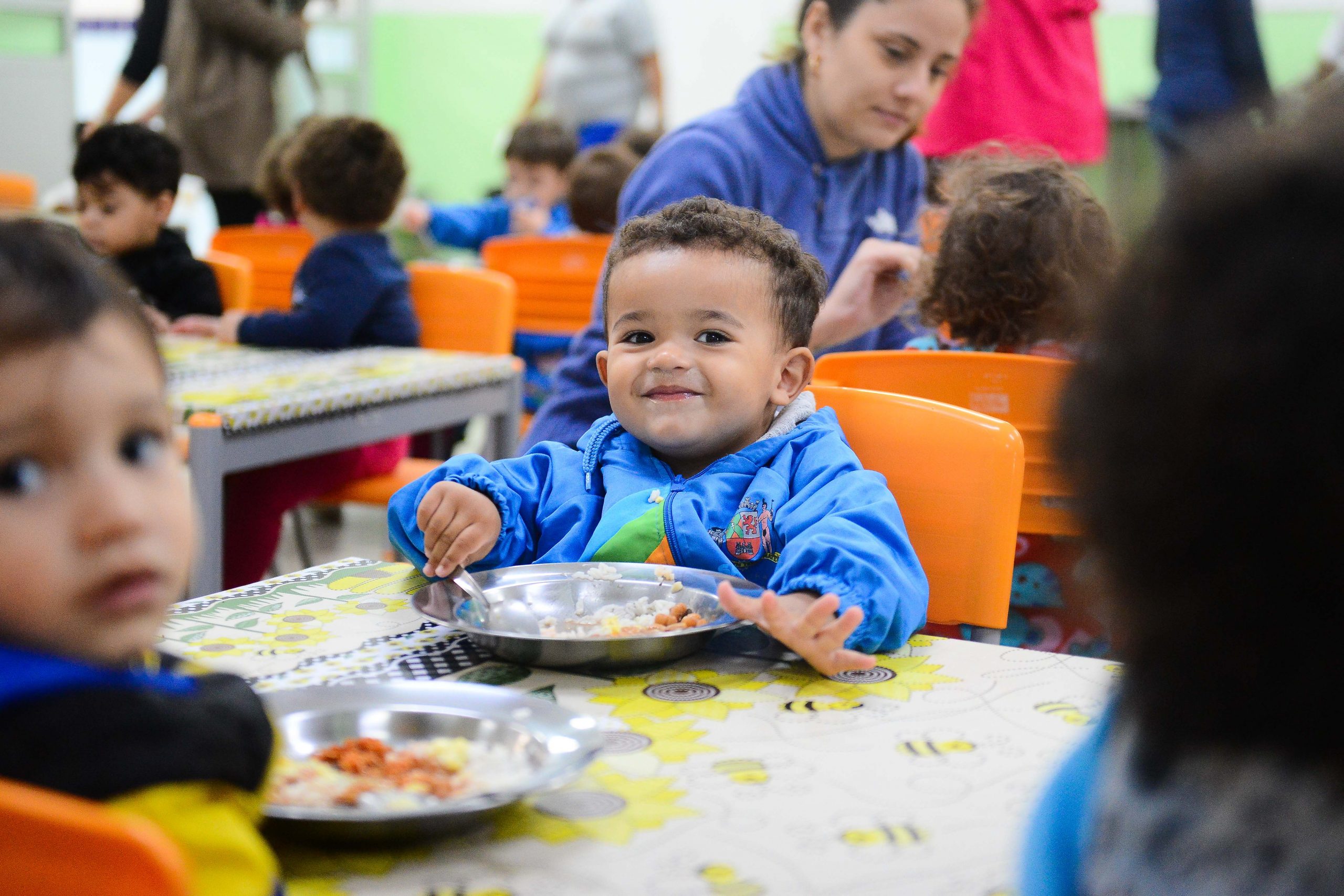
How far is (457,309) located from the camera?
314 cm

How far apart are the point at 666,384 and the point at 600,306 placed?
709 mm

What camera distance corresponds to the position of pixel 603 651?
3.03 ft

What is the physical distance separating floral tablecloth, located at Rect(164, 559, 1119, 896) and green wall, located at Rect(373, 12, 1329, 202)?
7110mm

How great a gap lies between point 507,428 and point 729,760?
6.99ft

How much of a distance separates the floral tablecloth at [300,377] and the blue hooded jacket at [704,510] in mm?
798

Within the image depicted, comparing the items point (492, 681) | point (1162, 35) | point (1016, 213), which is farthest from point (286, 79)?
point (492, 681)

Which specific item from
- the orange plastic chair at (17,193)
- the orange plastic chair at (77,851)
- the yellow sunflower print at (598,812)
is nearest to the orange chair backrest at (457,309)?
the orange plastic chair at (17,193)

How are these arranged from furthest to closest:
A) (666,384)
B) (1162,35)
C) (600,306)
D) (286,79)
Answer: (286,79) → (1162,35) → (600,306) → (666,384)

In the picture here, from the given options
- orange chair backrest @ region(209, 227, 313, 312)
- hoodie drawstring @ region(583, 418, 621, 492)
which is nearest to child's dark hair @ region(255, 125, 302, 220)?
orange chair backrest @ region(209, 227, 313, 312)

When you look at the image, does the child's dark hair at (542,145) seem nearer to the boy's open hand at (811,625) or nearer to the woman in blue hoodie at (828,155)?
the woman in blue hoodie at (828,155)

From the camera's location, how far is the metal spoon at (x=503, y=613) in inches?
41.4

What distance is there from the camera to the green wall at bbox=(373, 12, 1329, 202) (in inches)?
315

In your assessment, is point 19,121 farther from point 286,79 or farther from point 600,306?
point 600,306

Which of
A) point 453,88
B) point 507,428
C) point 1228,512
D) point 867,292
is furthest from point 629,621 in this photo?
point 453,88
